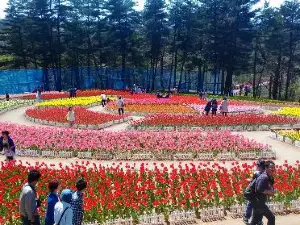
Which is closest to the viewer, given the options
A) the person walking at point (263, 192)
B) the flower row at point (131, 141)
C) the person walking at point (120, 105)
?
the person walking at point (263, 192)

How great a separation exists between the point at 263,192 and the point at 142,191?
4.89 m

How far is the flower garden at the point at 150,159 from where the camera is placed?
40.8 ft

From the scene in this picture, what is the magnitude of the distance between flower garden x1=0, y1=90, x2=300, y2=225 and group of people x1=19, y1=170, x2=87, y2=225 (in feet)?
6.77

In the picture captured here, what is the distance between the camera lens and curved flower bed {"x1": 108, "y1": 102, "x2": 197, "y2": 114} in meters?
36.8

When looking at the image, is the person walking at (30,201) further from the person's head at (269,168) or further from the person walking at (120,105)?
the person walking at (120,105)

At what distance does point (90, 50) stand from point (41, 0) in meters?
9.95

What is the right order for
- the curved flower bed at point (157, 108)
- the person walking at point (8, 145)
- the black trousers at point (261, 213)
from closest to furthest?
the black trousers at point (261, 213) < the person walking at point (8, 145) < the curved flower bed at point (157, 108)

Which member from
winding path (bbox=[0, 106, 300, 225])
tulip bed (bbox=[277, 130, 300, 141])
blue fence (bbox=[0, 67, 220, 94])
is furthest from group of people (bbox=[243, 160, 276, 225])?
blue fence (bbox=[0, 67, 220, 94])

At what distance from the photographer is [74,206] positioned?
335 inches

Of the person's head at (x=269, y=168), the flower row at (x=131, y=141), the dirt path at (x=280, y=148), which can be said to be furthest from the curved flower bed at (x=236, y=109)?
the person's head at (x=269, y=168)

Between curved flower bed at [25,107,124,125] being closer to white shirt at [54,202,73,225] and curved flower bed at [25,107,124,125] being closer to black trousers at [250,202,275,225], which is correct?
black trousers at [250,202,275,225]

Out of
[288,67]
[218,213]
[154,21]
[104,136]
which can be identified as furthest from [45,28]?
[218,213]

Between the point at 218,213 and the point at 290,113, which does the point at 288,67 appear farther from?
the point at 218,213

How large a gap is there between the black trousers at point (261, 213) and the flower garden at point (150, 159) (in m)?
2.44
